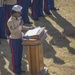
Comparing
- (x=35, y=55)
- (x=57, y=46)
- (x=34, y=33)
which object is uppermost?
(x=34, y=33)

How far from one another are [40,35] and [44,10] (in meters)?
5.82

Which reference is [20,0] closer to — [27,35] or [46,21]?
[46,21]

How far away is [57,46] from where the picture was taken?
940cm

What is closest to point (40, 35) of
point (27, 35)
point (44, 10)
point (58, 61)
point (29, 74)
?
point (27, 35)

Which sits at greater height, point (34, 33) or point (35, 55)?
point (34, 33)

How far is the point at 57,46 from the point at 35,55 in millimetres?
2376

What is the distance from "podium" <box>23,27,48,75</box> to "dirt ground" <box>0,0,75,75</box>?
492 mm

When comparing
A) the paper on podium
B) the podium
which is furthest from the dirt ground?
the paper on podium

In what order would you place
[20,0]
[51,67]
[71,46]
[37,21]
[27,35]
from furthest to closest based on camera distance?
1. [37,21]
2. [20,0]
3. [71,46]
4. [51,67]
5. [27,35]

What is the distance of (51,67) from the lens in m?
7.97

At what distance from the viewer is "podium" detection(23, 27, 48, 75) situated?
6.90 m

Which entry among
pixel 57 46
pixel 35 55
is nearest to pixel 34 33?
pixel 35 55

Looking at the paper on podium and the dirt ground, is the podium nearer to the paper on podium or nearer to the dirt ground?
the paper on podium

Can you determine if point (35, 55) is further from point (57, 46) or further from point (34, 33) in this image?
point (57, 46)
